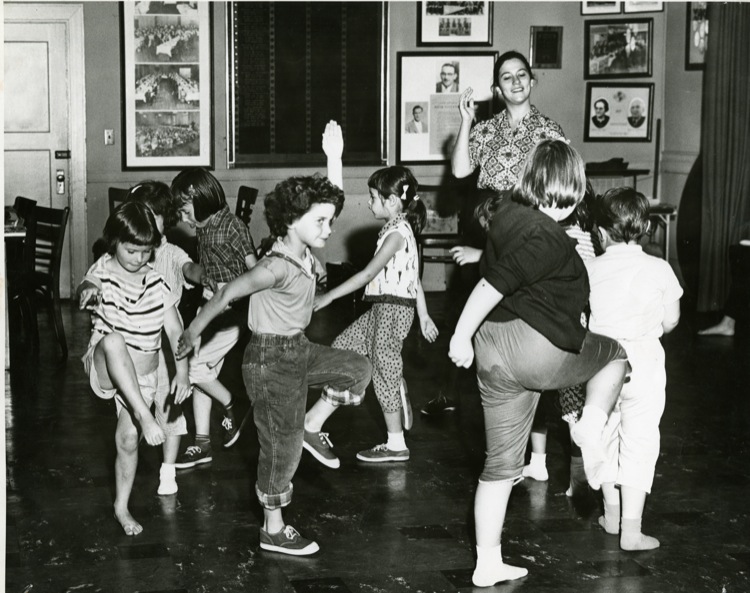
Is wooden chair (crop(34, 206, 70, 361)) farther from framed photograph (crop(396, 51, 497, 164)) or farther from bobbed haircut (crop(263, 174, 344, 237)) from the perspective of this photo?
bobbed haircut (crop(263, 174, 344, 237))

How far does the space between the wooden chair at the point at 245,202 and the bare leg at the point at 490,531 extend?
189 inches

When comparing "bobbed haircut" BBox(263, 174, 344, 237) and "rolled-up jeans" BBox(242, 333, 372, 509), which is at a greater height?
"bobbed haircut" BBox(263, 174, 344, 237)

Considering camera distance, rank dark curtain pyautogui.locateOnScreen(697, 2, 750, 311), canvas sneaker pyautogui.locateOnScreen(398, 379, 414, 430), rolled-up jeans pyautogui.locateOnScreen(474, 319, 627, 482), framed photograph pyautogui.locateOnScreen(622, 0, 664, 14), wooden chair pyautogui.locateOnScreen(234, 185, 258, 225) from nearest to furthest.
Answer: rolled-up jeans pyautogui.locateOnScreen(474, 319, 627, 482)
canvas sneaker pyautogui.locateOnScreen(398, 379, 414, 430)
wooden chair pyautogui.locateOnScreen(234, 185, 258, 225)
dark curtain pyautogui.locateOnScreen(697, 2, 750, 311)
framed photograph pyautogui.locateOnScreen(622, 0, 664, 14)

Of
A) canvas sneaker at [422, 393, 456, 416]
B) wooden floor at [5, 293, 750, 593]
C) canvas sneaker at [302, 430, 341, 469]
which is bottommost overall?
wooden floor at [5, 293, 750, 593]

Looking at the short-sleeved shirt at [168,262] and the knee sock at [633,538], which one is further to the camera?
the short-sleeved shirt at [168,262]

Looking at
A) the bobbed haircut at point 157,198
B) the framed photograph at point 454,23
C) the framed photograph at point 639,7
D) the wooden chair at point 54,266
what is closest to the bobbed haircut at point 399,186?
the bobbed haircut at point 157,198

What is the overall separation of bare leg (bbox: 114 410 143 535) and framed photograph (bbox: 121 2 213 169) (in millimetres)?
5437

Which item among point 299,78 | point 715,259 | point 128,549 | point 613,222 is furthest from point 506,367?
point 299,78

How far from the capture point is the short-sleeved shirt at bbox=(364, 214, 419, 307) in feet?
14.5

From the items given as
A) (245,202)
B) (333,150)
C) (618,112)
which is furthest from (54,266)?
(618,112)

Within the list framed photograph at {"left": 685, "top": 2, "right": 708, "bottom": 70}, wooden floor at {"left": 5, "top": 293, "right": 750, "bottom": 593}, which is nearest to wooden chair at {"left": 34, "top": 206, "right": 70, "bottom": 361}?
wooden floor at {"left": 5, "top": 293, "right": 750, "bottom": 593}

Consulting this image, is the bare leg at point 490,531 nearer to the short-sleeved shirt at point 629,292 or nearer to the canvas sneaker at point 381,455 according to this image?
the short-sleeved shirt at point 629,292

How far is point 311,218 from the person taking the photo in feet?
11.0

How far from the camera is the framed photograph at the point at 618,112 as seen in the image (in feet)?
30.2
